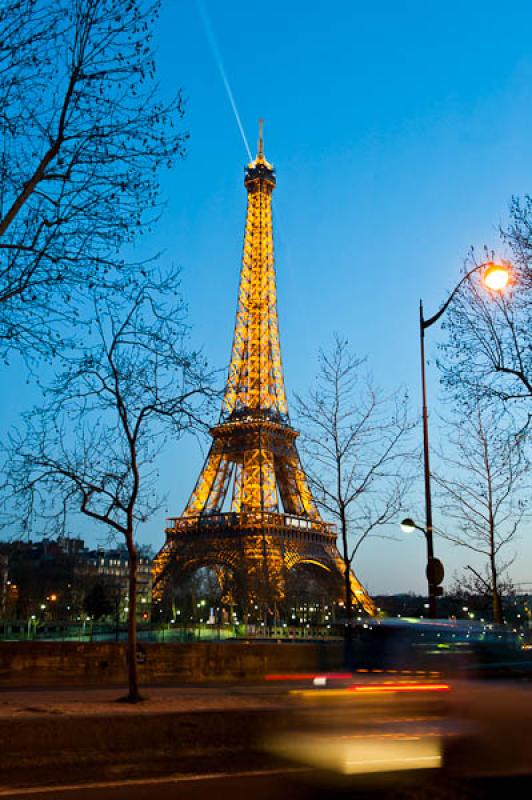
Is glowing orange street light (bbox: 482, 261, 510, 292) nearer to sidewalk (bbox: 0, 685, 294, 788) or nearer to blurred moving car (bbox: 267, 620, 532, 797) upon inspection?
blurred moving car (bbox: 267, 620, 532, 797)

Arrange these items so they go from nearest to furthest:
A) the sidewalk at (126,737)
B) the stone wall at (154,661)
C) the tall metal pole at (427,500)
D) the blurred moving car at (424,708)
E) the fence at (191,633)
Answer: the blurred moving car at (424,708)
the sidewalk at (126,737)
the tall metal pole at (427,500)
the stone wall at (154,661)
the fence at (191,633)

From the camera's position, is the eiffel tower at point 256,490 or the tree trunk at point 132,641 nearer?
the tree trunk at point 132,641

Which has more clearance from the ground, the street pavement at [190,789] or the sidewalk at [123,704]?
the sidewalk at [123,704]

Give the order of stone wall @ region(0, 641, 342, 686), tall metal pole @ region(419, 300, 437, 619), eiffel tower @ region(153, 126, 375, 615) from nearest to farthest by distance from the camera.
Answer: tall metal pole @ region(419, 300, 437, 619) → stone wall @ region(0, 641, 342, 686) → eiffel tower @ region(153, 126, 375, 615)

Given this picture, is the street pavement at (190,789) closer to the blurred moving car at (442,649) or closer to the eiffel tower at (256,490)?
the blurred moving car at (442,649)

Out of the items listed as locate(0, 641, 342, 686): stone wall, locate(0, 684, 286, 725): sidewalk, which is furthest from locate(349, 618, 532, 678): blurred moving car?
locate(0, 641, 342, 686): stone wall

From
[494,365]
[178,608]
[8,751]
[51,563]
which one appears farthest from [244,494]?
[8,751]

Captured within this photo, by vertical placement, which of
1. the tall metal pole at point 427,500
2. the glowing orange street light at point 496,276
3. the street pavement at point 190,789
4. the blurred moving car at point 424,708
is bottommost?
the street pavement at point 190,789

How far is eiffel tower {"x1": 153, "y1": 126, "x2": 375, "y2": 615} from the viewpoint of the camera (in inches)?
2820

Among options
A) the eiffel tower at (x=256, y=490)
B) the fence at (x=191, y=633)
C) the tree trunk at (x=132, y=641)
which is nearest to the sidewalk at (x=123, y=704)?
the tree trunk at (x=132, y=641)

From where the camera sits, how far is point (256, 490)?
7506cm

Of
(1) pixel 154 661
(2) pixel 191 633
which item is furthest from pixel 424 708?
(2) pixel 191 633

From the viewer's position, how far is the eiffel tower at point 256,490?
235ft

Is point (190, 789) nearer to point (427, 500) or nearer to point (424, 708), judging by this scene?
point (424, 708)
